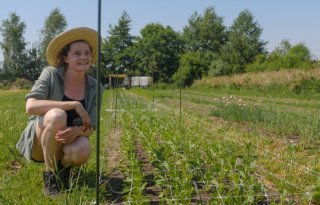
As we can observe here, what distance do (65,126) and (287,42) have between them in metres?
69.0

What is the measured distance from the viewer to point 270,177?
3291 mm

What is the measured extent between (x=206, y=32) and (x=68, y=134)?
6382 centimetres

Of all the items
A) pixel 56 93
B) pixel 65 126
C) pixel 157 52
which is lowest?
pixel 65 126

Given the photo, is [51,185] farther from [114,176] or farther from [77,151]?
[114,176]

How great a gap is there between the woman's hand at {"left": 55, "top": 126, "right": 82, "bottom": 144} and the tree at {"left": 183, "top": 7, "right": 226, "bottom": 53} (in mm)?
62863

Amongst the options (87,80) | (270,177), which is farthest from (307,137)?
(87,80)

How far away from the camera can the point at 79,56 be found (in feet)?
10.3

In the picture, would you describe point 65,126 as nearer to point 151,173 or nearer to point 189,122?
point 151,173

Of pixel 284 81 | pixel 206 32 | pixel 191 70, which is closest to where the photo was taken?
pixel 284 81

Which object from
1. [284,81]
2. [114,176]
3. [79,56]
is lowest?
[114,176]

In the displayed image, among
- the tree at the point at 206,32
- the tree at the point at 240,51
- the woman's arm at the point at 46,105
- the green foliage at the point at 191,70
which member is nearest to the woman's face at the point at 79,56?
the woman's arm at the point at 46,105

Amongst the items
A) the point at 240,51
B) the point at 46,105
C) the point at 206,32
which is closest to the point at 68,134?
the point at 46,105

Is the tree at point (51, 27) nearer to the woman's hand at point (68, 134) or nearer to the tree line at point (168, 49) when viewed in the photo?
the tree line at point (168, 49)

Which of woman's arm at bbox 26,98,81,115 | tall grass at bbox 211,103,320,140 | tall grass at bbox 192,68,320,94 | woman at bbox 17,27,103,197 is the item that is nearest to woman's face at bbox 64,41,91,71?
woman at bbox 17,27,103,197
